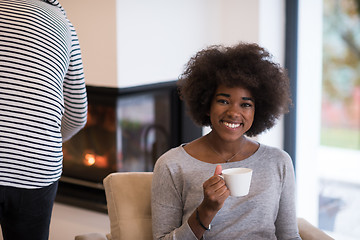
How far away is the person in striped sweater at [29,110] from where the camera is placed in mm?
1603

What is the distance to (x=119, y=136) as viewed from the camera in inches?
117

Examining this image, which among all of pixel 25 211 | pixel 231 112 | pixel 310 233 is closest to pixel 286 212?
pixel 310 233

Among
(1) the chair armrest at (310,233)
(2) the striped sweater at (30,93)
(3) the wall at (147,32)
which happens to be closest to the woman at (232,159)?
(1) the chair armrest at (310,233)

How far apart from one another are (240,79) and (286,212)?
0.43 m

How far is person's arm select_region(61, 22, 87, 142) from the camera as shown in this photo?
184cm

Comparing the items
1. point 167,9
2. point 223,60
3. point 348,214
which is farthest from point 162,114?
point 223,60

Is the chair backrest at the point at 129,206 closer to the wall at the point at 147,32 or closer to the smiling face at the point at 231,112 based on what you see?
the smiling face at the point at 231,112

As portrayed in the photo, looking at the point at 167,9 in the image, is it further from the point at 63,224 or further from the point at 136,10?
the point at 63,224

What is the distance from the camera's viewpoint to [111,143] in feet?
9.89

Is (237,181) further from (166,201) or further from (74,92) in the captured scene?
(74,92)

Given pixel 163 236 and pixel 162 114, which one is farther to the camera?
pixel 162 114

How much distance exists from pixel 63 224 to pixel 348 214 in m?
1.73

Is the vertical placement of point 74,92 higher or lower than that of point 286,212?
higher

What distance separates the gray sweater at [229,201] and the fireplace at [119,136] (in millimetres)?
1239
